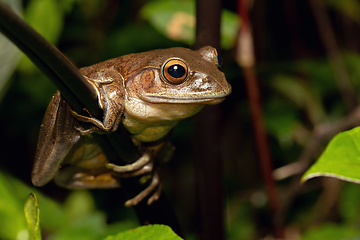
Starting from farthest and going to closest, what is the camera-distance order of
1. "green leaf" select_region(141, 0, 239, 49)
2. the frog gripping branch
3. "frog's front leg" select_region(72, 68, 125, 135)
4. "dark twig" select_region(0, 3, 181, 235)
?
"green leaf" select_region(141, 0, 239, 49) < the frog gripping branch < "frog's front leg" select_region(72, 68, 125, 135) < "dark twig" select_region(0, 3, 181, 235)

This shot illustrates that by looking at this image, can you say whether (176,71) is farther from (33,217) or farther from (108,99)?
(33,217)

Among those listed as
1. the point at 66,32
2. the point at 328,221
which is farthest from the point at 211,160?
the point at 66,32

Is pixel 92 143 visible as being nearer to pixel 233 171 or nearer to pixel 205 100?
pixel 205 100

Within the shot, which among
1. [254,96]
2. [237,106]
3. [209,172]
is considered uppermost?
[209,172]

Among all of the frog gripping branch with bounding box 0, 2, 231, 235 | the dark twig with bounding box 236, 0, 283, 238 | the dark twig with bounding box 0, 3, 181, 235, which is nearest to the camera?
the dark twig with bounding box 0, 3, 181, 235

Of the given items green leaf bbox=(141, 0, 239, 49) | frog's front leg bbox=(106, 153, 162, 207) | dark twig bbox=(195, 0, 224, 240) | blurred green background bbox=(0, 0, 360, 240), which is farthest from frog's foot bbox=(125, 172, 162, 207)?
blurred green background bbox=(0, 0, 360, 240)

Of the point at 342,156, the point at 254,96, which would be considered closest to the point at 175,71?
the point at 342,156

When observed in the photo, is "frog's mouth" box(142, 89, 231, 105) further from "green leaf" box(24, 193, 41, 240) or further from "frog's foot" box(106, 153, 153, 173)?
"green leaf" box(24, 193, 41, 240)
